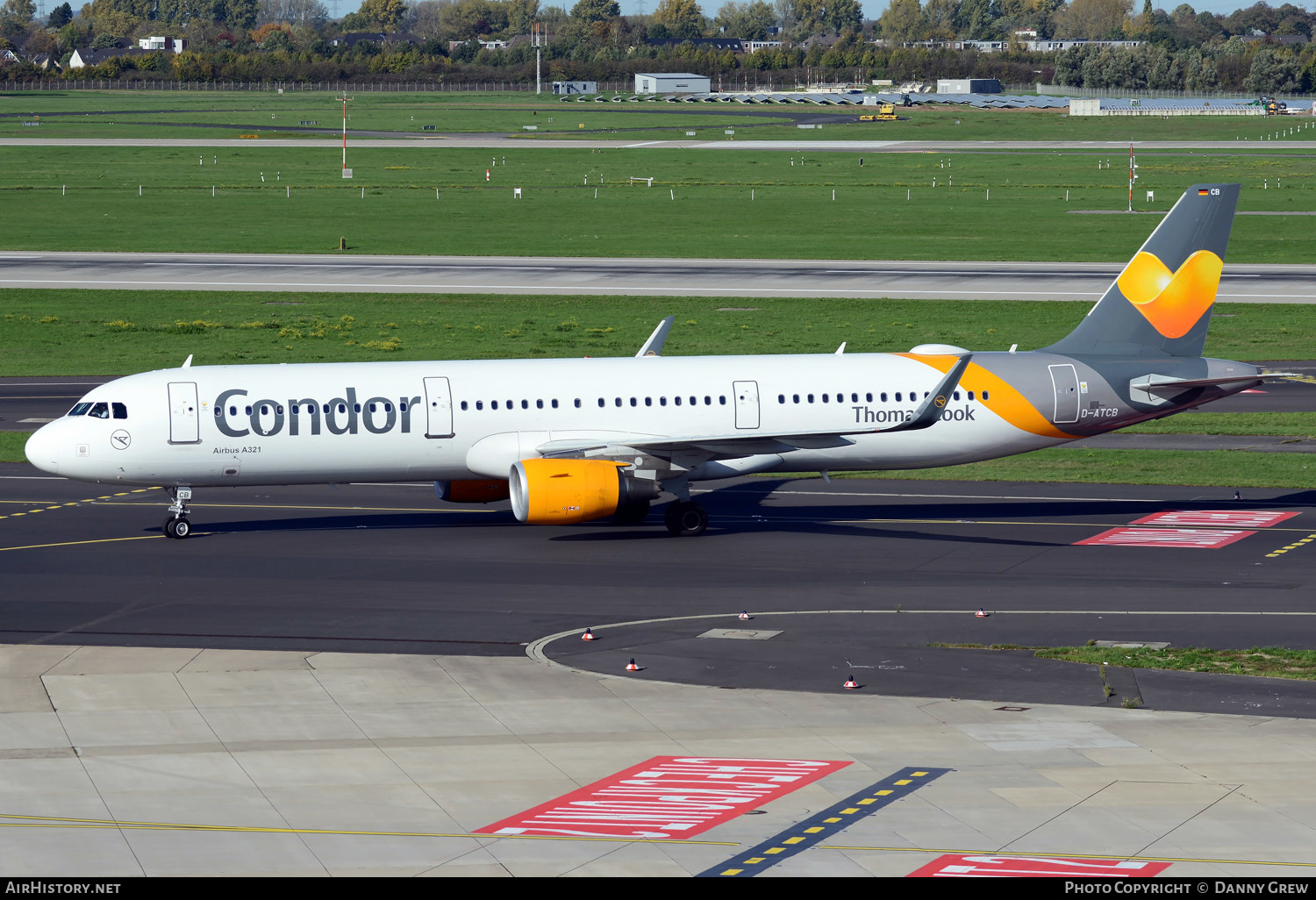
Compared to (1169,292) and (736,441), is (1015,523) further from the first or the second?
(736,441)

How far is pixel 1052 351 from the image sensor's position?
150ft

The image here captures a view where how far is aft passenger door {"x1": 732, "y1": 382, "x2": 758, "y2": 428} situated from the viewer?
4341 centimetres

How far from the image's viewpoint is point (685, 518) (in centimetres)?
→ 4322

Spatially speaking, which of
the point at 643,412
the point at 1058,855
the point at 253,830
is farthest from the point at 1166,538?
the point at 253,830

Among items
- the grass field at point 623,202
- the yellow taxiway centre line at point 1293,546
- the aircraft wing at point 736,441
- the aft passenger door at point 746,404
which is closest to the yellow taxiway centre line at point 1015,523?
the yellow taxiway centre line at point 1293,546

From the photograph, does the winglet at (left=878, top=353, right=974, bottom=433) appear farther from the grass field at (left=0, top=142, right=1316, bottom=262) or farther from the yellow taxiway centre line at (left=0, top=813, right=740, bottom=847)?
the grass field at (left=0, top=142, right=1316, bottom=262)

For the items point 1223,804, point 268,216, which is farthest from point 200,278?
point 1223,804

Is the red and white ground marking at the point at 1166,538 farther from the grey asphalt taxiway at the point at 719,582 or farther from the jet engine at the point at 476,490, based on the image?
the jet engine at the point at 476,490

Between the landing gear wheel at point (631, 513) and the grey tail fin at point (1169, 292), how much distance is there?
41.7 feet

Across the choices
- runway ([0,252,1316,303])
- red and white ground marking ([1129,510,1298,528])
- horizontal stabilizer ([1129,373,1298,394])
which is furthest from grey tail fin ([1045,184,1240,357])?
runway ([0,252,1316,303])

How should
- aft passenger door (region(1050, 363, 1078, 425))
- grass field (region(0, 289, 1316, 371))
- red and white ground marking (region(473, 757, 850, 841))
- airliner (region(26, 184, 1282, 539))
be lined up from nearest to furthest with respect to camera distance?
red and white ground marking (region(473, 757, 850, 841)) → airliner (region(26, 184, 1282, 539)) → aft passenger door (region(1050, 363, 1078, 425)) → grass field (region(0, 289, 1316, 371))

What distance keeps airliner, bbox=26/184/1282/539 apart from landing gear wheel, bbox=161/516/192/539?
1.8 inches

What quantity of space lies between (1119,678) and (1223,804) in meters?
6.77

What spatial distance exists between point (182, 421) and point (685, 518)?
13.4 m
